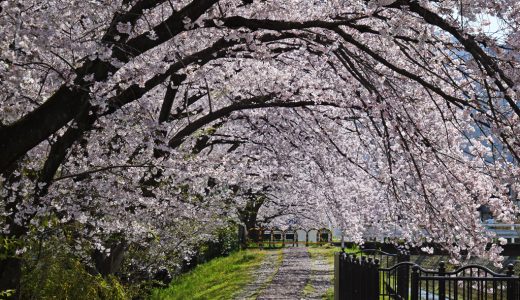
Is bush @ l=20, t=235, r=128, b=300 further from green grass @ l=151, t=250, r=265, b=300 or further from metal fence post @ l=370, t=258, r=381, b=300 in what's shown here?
green grass @ l=151, t=250, r=265, b=300

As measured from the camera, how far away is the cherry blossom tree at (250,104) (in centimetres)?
680

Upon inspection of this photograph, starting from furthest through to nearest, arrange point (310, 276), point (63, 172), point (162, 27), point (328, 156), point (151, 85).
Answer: point (310, 276) → point (328, 156) → point (63, 172) → point (151, 85) → point (162, 27)

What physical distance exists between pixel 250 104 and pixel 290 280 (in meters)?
10.6

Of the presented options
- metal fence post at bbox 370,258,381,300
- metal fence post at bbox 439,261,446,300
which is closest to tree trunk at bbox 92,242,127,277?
metal fence post at bbox 370,258,381,300

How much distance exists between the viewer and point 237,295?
1756cm

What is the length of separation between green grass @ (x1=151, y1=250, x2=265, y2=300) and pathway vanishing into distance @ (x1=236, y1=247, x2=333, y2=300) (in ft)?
1.28

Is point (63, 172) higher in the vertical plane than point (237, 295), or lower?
higher

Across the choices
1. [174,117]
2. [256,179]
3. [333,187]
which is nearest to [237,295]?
[256,179]

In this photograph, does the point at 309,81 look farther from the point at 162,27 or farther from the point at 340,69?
the point at 162,27

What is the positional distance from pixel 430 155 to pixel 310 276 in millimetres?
12882

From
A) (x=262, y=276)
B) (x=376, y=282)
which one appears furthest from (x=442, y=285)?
(x=262, y=276)

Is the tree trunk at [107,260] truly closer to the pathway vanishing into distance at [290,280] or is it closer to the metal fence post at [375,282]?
the pathway vanishing into distance at [290,280]

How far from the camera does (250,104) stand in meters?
11.1

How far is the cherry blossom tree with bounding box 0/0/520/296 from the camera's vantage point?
6797mm
